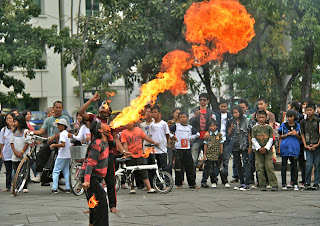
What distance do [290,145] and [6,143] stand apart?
19.4ft

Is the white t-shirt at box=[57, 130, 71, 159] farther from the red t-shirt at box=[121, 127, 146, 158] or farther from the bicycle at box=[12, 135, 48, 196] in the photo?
the red t-shirt at box=[121, 127, 146, 158]

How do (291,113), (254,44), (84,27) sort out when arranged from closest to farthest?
(291,113) → (254,44) → (84,27)

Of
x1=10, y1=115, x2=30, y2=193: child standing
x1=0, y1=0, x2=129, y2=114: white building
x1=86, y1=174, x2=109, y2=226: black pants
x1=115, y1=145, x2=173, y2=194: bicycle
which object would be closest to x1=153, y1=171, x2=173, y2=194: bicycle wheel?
x1=115, y1=145, x2=173, y2=194: bicycle

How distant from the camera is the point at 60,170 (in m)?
12.5

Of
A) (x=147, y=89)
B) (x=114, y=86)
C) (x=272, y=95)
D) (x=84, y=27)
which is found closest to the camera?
(x=147, y=89)

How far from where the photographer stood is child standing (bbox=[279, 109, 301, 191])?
41.4 feet

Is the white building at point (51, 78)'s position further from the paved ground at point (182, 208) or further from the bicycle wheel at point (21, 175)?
the paved ground at point (182, 208)

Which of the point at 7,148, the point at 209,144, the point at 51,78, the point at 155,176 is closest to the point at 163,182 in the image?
the point at 155,176

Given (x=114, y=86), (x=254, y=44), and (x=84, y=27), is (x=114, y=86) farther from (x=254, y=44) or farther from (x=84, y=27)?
(x=254, y=44)

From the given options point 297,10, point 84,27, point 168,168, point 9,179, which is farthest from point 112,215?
point 84,27

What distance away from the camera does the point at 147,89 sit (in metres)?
11.4

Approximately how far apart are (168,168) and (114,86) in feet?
96.0

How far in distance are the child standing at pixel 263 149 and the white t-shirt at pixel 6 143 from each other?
5.10 m

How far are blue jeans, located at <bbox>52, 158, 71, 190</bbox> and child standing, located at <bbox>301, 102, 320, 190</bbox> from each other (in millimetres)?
4772
